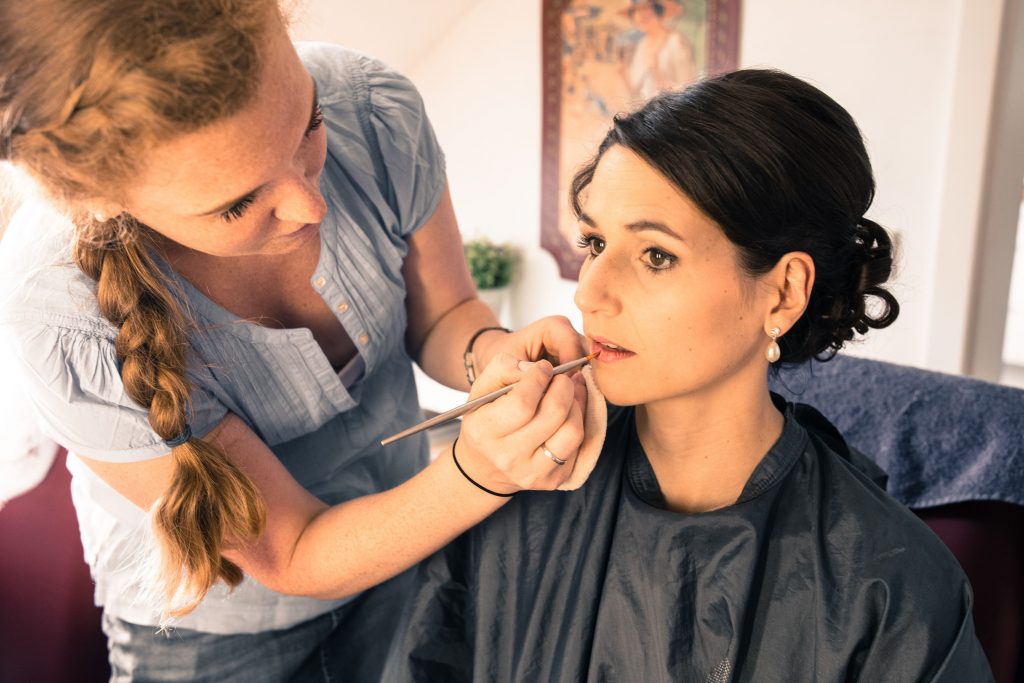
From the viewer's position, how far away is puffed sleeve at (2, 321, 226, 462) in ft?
3.33

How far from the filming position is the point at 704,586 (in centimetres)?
121

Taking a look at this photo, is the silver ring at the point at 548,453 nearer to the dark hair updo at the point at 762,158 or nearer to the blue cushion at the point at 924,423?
the dark hair updo at the point at 762,158

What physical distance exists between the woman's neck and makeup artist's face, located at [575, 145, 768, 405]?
0.22 ft

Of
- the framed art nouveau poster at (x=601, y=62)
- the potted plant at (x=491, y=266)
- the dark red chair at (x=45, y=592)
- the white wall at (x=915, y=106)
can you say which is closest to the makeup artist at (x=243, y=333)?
the dark red chair at (x=45, y=592)

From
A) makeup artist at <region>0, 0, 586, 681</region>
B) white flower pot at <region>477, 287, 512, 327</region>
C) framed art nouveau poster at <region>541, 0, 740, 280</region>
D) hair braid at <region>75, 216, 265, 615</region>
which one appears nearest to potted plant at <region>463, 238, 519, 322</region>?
white flower pot at <region>477, 287, 512, 327</region>

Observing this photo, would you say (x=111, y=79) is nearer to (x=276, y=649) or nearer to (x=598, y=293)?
(x=598, y=293)

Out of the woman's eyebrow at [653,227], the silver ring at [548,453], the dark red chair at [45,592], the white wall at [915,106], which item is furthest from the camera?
the white wall at [915,106]

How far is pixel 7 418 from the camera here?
1.54 meters

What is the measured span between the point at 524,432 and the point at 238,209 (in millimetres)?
408

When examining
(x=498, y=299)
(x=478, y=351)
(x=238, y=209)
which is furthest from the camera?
(x=498, y=299)

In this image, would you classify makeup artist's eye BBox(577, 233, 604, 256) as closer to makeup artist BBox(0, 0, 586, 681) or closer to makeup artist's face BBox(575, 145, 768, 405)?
makeup artist's face BBox(575, 145, 768, 405)

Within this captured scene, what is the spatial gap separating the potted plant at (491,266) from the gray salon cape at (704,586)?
2.52 meters

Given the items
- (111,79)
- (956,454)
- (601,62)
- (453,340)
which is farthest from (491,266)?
(111,79)

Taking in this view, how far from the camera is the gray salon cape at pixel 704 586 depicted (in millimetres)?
1113
